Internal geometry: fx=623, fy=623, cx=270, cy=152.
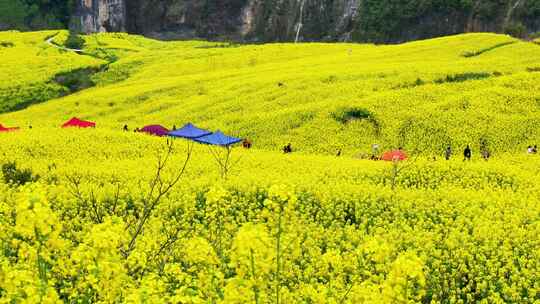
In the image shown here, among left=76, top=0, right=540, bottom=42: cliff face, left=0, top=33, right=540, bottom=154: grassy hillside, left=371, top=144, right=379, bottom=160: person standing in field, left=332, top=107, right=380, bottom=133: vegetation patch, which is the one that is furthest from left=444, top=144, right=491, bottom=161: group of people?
left=76, top=0, right=540, bottom=42: cliff face

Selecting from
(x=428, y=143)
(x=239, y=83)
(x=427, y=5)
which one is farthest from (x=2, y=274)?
(x=427, y=5)

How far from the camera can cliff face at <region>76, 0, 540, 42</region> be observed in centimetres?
10219

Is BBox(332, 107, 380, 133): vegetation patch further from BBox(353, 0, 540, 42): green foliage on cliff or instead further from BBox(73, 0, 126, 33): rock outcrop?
BBox(73, 0, 126, 33): rock outcrop

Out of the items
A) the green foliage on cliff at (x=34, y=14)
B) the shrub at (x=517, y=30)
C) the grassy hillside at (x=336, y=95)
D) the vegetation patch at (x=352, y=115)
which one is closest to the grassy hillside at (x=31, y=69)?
the grassy hillside at (x=336, y=95)

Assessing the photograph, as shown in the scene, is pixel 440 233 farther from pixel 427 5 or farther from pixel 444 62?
pixel 427 5

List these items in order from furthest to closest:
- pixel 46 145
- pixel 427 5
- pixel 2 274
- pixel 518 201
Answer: pixel 427 5, pixel 46 145, pixel 518 201, pixel 2 274

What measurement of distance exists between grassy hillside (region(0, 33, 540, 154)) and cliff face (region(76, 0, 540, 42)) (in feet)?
145

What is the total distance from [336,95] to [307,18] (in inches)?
3135

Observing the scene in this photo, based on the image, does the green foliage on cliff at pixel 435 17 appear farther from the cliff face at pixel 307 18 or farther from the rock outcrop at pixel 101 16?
the rock outcrop at pixel 101 16

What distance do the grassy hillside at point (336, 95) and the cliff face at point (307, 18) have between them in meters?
44.3

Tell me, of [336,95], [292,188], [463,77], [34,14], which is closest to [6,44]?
[336,95]

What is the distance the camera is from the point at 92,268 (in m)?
8.29

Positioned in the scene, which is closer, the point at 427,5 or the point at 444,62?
the point at 444,62

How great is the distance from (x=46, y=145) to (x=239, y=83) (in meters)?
23.2
